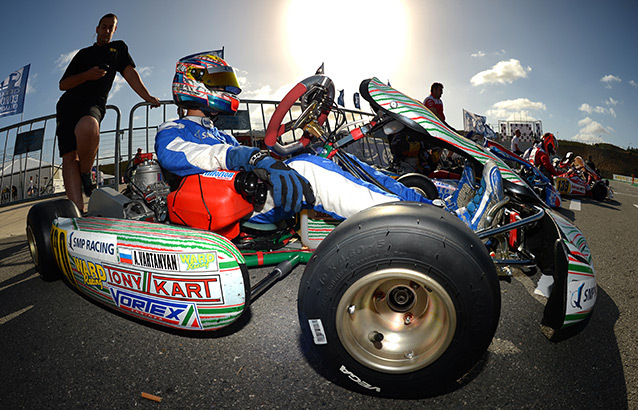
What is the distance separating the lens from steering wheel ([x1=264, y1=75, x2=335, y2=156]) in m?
2.13

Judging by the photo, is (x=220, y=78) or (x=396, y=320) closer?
(x=396, y=320)

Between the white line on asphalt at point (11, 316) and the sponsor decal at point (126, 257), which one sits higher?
the sponsor decal at point (126, 257)

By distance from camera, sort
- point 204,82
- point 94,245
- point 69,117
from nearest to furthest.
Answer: point 94,245 → point 204,82 → point 69,117

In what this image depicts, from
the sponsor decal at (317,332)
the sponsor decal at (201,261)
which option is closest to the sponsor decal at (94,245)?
the sponsor decal at (201,261)

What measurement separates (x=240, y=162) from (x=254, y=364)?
95 centimetres

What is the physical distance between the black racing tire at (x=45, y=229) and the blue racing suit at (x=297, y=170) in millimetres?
864

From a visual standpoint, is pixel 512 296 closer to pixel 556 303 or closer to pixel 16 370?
pixel 556 303

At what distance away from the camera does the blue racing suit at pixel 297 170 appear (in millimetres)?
1684

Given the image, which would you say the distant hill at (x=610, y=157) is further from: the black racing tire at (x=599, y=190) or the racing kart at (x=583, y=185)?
the black racing tire at (x=599, y=190)

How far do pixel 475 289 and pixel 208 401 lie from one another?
3.35 ft

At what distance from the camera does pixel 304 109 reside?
2.49 m

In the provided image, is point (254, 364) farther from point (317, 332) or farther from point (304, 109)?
point (304, 109)

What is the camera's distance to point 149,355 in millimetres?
1528

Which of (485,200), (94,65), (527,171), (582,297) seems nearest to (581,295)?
(582,297)
